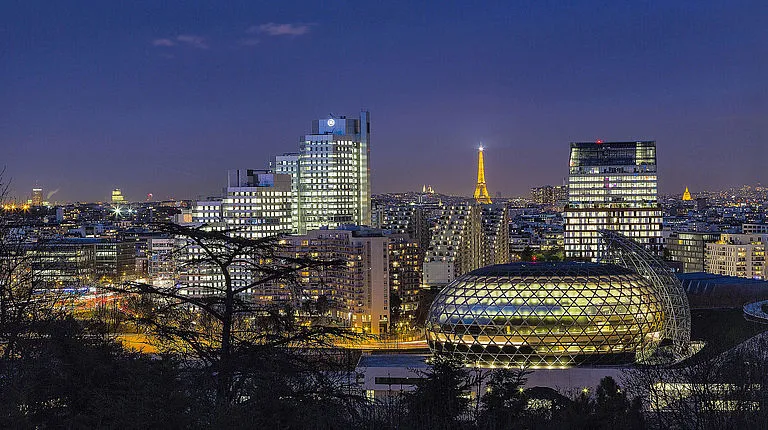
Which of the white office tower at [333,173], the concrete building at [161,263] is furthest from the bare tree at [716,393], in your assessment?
the white office tower at [333,173]

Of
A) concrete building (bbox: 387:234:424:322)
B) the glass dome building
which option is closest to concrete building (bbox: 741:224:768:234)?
concrete building (bbox: 387:234:424:322)

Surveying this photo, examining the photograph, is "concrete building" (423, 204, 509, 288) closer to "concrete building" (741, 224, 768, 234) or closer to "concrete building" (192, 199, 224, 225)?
"concrete building" (192, 199, 224, 225)

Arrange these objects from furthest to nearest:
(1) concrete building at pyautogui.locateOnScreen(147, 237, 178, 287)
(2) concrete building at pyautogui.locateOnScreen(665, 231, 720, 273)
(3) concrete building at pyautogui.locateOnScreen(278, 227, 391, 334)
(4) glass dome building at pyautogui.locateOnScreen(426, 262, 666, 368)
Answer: (2) concrete building at pyautogui.locateOnScreen(665, 231, 720, 273)
(1) concrete building at pyautogui.locateOnScreen(147, 237, 178, 287)
(3) concrete building at pyautogui.locateOnScreen(278, 227, 391, 334)
(4) glass dome building at pyautogui.locateOnScreen(426, 262, 666, 368)

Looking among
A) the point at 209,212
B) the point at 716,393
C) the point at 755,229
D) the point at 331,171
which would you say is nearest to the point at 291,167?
the point at 331,171

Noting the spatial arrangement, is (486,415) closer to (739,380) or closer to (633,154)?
(739,380)

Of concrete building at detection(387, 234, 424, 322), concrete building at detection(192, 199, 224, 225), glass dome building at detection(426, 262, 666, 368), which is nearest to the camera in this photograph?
glass dome building at detection(426, 262, 666, 368)

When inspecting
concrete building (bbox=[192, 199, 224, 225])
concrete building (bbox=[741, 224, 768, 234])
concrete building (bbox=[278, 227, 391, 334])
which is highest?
concrete building (bbox=[192, 199, 224, 225])

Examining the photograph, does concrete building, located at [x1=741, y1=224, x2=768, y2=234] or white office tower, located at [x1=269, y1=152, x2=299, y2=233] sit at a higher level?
white office tower, located at [x1=269, y1=152, x2=299, y2=233]

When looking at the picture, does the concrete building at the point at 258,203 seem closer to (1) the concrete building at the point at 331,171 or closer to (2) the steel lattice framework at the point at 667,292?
(1) the concrete building at the point at 331,171
